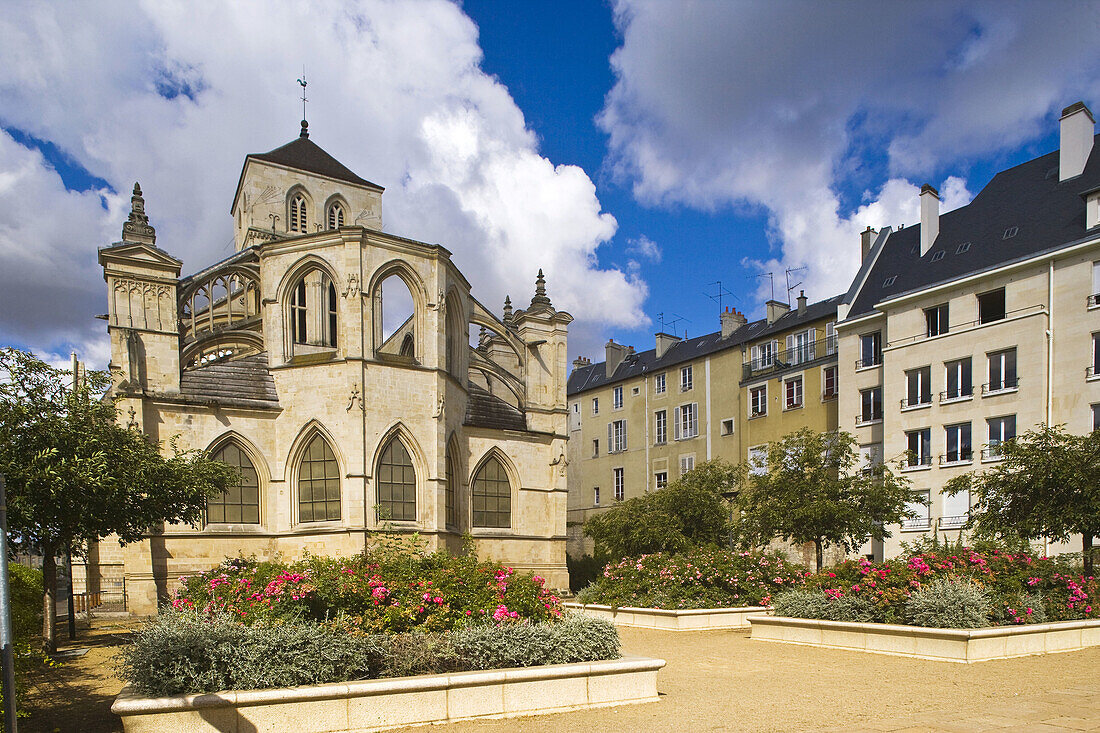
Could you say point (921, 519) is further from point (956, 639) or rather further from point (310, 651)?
point (310, 651)

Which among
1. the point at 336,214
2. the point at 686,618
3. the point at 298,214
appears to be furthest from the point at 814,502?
the point at 298,214

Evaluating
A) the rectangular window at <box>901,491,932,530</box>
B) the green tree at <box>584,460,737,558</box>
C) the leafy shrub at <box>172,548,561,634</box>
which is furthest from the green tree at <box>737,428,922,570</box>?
the leafy shrub at <box>172,548,561,634</box>

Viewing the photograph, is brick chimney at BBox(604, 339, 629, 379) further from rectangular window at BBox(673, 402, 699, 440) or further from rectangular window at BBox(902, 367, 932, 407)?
rectangular window at BBox(902, 367, 932, 407)

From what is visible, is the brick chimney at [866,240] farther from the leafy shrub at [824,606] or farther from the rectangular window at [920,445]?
the leafy shrub at [824,606]

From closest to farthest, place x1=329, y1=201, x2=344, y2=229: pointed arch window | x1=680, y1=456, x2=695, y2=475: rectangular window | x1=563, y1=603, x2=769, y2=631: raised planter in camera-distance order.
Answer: x1=563, y1=603, x2=769, y2=631: raised planter < x1=329, y1=201, x2=344, y2=229: pointed arch window < x1=680, y1=456, x2=695, y2=475: rectangular window

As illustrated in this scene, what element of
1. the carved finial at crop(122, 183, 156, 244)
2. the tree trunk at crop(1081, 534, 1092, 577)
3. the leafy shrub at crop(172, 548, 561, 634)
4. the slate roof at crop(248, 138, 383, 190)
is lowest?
the tree trunk at crop(1081, 534, 1092, 577)

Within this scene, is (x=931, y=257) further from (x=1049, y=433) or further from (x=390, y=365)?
(x=390, y=365)

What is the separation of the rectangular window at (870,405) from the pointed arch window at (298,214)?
25033mm

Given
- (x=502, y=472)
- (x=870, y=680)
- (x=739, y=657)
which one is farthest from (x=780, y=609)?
(x=502, y=472)

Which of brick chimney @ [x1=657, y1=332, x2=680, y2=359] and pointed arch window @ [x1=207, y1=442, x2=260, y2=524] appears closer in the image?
pointed arch window @ [x1=207, y1=442, x2=260, y2=524]

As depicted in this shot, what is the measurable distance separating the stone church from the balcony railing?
52.9ft

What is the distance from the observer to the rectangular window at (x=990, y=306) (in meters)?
26.7

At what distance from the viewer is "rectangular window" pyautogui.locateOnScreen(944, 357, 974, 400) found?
1056 inches

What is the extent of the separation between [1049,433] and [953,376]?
1270cm
